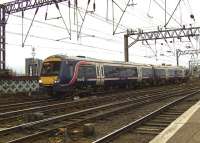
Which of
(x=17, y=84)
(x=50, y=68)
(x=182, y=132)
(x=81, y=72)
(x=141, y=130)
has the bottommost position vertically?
(x=141, y=130)

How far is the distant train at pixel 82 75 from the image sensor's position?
2514cm

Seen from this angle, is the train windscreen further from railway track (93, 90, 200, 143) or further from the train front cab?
railway track (93, 90, 200, 143)

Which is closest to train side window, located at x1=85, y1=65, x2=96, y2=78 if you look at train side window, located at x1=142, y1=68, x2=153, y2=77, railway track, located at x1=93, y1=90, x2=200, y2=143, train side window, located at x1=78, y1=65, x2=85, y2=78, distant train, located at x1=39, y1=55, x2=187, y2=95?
distant train, located at x1=39, y1=55, x2=187, y2=95

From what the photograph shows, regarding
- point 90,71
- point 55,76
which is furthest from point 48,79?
point 90,71

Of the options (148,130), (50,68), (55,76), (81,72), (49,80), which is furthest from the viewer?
(81,72)

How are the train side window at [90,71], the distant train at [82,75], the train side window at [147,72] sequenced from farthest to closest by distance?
1. the train side window at [147,72]
2. the train side window at [90,71]
3. the distant train at [82,75]

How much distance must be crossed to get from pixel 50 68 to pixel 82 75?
89.9 inches

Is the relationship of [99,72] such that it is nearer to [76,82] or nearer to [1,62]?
[76,82]

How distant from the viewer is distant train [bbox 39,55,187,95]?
82.5 ft

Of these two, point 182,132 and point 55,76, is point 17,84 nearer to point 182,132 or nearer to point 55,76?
point 55,76

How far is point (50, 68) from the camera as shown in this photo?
1014 inches

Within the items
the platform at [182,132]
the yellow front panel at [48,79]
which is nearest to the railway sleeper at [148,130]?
the platform at [182,132]

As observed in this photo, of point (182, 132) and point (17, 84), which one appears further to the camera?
point (17, 84)

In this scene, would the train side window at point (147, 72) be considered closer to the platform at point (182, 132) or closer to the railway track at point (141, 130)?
the railway track at point (141, 130)
